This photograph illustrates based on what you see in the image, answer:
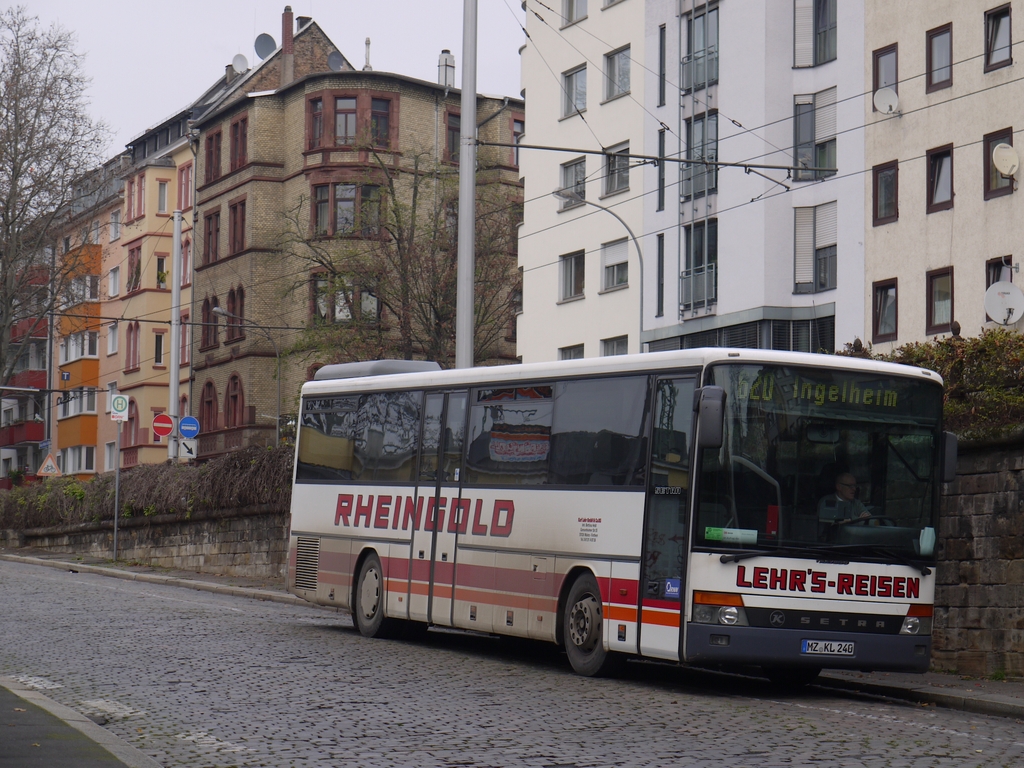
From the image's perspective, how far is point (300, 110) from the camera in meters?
64.2

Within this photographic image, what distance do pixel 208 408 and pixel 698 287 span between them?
95.0 ft

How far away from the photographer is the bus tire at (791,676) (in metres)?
15.0

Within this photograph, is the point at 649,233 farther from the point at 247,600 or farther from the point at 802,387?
the point at 802,387

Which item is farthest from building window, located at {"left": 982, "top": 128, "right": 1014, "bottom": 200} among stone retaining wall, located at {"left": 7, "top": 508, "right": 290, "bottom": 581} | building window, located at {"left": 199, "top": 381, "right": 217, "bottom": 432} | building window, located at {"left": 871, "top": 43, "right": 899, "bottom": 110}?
building window, located at {"left": 199, "top": 381, "right": 217, "bottom": 432}

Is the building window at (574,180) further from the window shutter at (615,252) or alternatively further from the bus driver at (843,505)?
the bus driver at (843,505)

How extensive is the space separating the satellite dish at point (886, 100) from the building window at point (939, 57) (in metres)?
0.78

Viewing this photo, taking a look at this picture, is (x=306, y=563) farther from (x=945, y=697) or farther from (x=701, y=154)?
(x=701, y=154)

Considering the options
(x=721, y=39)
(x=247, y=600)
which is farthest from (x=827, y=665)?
(x=721, y=39)

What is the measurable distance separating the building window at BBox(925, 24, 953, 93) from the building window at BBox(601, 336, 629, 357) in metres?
11.9

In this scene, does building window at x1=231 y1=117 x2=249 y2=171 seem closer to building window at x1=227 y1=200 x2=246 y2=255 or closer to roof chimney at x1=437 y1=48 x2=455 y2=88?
building window at x1=227 y1=200 x2=246 y2=255

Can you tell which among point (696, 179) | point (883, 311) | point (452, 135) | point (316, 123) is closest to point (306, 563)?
point (883, 311)

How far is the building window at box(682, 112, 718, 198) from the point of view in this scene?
1721 inches

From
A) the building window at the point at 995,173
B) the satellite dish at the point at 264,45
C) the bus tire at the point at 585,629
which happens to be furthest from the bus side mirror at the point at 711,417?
the satellite dish at the point at 264,45

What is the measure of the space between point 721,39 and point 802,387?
102 feet
